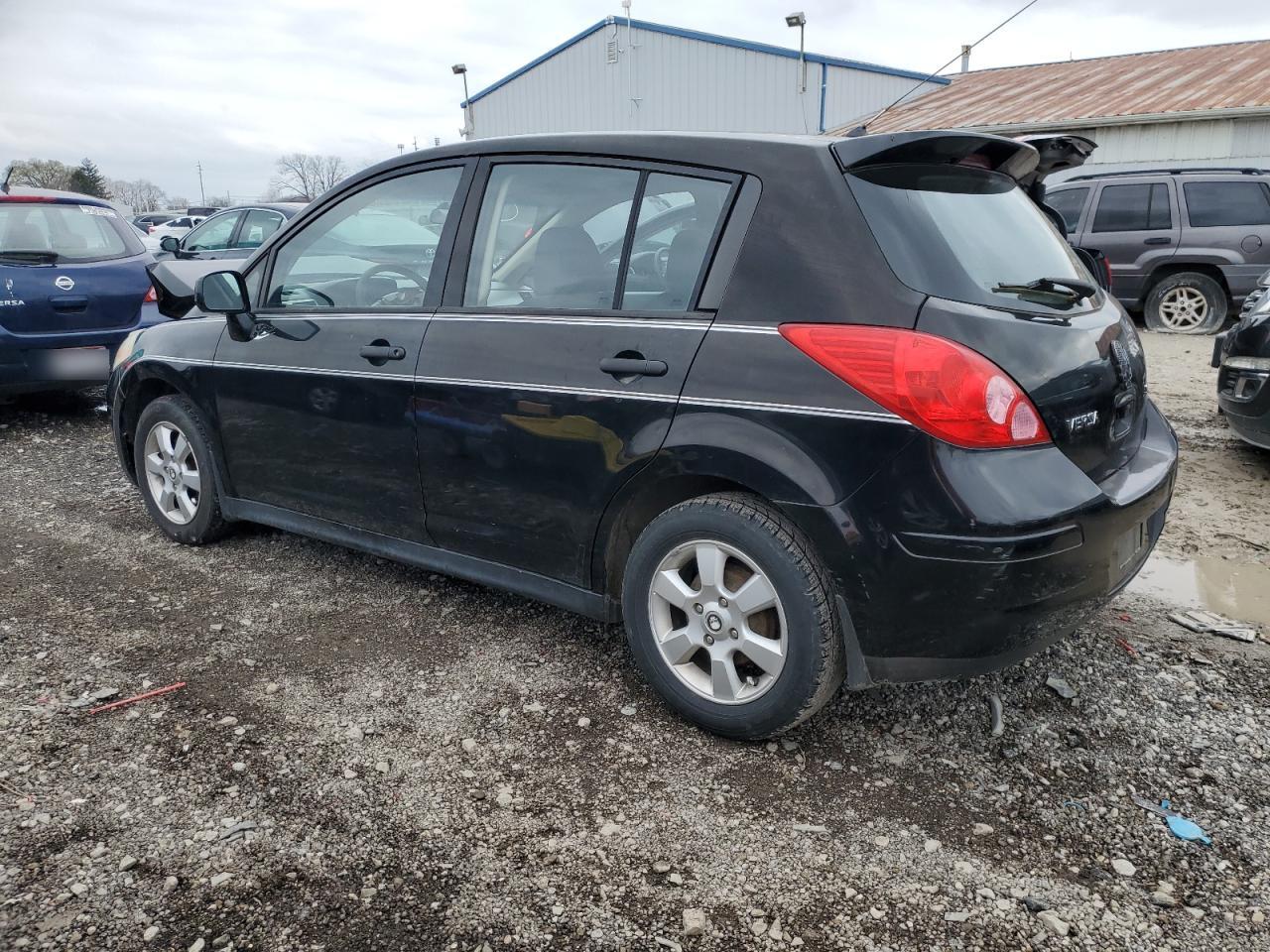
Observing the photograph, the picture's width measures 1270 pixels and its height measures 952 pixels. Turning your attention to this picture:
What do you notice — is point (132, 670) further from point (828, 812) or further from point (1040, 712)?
point (1040, 712)

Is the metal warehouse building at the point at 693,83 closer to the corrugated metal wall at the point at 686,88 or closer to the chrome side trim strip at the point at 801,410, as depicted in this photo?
the corrugated metal wall at the point at 686,88

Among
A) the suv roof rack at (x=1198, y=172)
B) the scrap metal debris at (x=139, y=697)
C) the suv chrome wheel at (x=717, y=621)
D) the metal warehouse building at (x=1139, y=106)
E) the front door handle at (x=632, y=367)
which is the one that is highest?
the metal warehouse building at (x=1139, y=106)

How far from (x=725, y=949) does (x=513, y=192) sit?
2.38 metres

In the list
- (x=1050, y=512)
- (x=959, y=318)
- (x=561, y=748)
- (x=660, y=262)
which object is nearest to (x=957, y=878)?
(x=1050, y=512)

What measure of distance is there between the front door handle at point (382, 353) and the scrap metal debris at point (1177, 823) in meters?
2.64

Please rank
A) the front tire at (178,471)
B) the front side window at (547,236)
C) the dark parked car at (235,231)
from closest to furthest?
the front side window at (547,236), the front tire at (178,471), the dark parked car at (235,231)

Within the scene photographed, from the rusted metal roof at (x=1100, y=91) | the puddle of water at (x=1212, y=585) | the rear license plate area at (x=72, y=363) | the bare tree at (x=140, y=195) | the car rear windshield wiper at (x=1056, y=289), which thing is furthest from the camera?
the bare tree at (x=140, y=195)

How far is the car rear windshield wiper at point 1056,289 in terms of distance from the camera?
266cm

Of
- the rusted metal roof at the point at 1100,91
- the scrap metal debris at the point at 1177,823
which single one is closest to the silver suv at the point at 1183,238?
the rusted metal roof at the point at 1100,91

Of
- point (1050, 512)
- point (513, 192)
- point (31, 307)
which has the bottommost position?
point (1050, 512)

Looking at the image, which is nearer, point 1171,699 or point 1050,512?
point 1050,512

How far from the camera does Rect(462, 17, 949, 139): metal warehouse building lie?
77.3 ft

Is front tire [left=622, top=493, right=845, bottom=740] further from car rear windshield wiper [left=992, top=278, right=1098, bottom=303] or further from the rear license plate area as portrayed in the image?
the rear license plate area

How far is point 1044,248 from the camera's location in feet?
9.96
